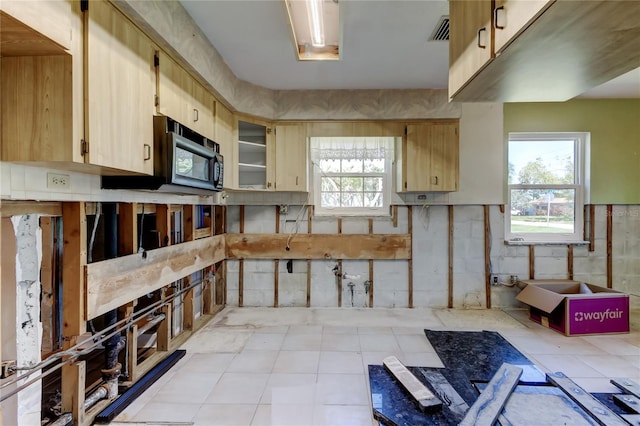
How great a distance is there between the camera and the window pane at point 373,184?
3652mm

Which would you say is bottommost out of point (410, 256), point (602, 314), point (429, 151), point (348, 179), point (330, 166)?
point (602, 314)

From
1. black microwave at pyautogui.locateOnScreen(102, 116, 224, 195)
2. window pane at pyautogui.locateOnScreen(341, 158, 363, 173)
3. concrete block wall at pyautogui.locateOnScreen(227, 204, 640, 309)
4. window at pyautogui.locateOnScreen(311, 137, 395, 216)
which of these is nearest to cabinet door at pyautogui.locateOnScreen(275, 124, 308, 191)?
window at pyautogui.locateOnScreen(311, 137, 395, 216)

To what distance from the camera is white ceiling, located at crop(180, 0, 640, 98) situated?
6.45ft

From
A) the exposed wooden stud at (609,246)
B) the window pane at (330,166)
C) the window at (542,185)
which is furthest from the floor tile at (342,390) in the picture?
the exposed wooden stud at (609,246)

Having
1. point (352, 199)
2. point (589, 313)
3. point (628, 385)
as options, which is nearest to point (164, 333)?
point (352, 199)

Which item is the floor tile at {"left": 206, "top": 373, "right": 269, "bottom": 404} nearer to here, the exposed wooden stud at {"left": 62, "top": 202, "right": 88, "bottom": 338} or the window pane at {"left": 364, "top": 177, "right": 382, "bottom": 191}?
the exposed wooden stud at {"left": 62, "top": 202, "right": 88, "bottom": 338}

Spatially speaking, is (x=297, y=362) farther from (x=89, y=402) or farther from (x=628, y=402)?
(x=628, y=402)

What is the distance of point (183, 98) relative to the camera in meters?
2.08

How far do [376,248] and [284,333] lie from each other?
1.44m

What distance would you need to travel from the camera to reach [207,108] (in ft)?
8.07

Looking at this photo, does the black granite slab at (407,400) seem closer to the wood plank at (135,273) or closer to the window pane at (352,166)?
the wood plank at (135,273)

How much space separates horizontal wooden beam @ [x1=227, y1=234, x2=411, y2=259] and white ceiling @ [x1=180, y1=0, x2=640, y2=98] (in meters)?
1.71

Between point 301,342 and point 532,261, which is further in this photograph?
point 532,261

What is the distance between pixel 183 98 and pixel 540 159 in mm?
3975
